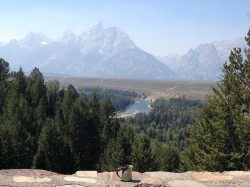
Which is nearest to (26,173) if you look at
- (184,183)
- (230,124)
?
(184,183)

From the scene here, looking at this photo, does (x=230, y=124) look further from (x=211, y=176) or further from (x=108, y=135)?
(x=108, y=135)

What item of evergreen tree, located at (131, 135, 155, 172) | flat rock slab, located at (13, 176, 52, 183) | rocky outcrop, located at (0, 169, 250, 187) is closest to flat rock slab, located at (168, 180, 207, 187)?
rocky outcrop, located at (0, 169, 250, 187)

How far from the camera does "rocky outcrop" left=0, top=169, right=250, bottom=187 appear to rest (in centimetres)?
966

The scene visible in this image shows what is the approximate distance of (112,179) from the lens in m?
10.1

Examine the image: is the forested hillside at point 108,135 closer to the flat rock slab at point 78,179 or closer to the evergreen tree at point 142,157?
the evergreen tree at point 142,157

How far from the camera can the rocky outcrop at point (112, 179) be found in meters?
9.66

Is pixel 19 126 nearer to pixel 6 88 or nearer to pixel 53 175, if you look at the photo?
pixel 6 88

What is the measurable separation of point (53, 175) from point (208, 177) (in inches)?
182

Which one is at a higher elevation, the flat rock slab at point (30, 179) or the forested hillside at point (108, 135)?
the flat rock slab at point (30, 179)

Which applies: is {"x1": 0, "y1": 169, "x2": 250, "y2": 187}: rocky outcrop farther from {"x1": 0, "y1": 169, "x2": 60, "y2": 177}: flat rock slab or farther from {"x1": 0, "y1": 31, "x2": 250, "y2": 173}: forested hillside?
{"x1": 0, "y1": 31, "x2": 250, "y2": 173}: forested hillside

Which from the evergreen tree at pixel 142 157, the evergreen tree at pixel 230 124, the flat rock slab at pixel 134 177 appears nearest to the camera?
the flat rock slab at pixel 134 177

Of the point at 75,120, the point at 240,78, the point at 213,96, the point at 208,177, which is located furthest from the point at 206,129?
the point at 75,120

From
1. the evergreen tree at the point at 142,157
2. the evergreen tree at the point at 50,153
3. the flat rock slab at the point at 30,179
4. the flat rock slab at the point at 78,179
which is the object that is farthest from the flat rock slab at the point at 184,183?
the evergreen tree at the point at 50,153

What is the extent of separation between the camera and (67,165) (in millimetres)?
65000
